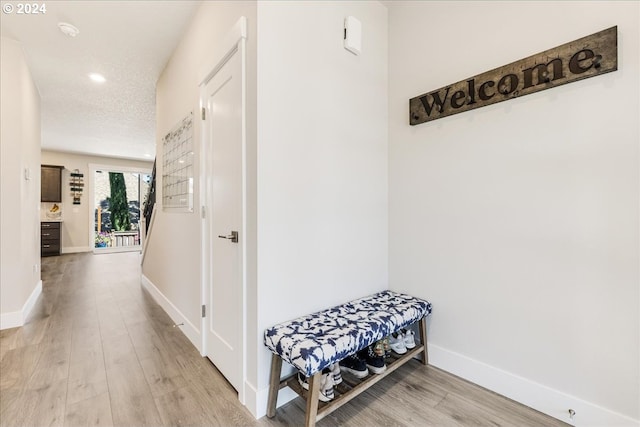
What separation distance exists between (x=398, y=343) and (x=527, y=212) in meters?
1.11

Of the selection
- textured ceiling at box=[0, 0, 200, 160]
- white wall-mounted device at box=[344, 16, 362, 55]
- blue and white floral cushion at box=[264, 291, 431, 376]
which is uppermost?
textured ceiling at box=[0, 0, 200, 160]

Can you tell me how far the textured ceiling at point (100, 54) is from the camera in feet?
7.34

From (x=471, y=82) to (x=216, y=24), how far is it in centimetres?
173

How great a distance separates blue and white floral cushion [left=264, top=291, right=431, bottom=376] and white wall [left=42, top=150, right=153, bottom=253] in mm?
8316

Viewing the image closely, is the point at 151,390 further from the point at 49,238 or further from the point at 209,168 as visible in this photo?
the point at 49,238

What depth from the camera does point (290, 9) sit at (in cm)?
155

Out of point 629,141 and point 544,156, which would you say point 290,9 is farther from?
point 629,141

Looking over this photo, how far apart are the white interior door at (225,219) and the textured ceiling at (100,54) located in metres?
0.96

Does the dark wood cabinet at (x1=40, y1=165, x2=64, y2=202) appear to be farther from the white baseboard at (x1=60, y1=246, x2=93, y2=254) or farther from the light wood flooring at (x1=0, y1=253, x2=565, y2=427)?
the light wood flooring at (x1=0, y1=253, x2=565, y2=427)

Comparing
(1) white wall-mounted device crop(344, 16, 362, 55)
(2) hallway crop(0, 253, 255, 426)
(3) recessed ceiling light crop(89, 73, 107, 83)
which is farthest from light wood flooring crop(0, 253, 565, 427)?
(3) recessed ceiling light crop(89, 73, 107, 83)

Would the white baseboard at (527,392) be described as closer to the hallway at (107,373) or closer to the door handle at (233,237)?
the hallway at (107,373)

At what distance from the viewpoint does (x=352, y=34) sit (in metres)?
1.86

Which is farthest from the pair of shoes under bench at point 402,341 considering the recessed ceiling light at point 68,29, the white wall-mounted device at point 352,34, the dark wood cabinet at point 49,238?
the dark wood cabinet at point 49,238

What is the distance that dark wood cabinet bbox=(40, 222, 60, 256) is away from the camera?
643 centimetres
